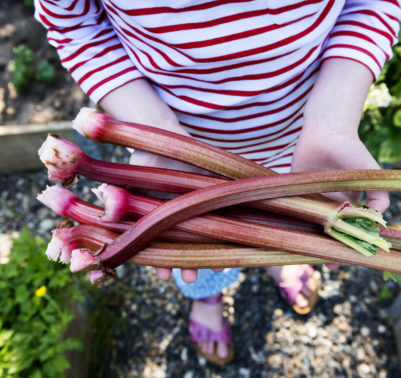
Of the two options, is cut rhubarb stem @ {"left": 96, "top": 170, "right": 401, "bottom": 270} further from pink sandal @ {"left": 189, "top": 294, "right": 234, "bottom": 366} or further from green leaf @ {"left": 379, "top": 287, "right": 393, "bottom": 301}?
green leaf @ {"left": 379, "top": 287, "right": 393, "bottom": 301}

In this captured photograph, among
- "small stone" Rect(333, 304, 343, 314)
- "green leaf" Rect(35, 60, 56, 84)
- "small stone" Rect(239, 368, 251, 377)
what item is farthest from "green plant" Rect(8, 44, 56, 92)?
"small stone" Rect(333, 304, 343, 314)

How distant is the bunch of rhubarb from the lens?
36.9 inches

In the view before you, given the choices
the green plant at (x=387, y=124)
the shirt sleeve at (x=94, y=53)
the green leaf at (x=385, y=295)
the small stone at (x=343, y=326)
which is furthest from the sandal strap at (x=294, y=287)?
the shirt sleeve at (x=94, y=53)

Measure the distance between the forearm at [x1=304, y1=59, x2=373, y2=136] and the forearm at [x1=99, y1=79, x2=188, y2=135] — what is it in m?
0.40

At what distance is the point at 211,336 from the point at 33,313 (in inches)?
34.9

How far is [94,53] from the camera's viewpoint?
1136 mm

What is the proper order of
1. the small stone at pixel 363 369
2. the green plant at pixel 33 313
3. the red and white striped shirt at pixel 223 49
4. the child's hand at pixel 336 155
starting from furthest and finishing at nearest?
the small stone at pixel 363 369 → the green plant at pixel 33 313 → the child's hand at pixel 336 155 → the red and white striped shirt at pixel 223 49

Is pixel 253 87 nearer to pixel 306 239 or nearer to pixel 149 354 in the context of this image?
pixel 306 239

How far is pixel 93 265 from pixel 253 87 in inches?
26.3

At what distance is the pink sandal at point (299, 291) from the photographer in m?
1.96

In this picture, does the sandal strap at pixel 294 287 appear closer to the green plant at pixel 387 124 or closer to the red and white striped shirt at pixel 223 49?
the green plant at pixel 387 124

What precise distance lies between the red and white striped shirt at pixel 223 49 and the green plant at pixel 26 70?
168 centimetres

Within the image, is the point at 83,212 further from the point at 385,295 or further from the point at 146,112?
the point at 385,295

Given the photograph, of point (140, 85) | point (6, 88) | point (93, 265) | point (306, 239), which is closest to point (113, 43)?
point (140, 85)
